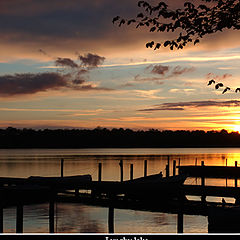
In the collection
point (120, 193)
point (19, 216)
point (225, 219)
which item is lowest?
point (19, 216)

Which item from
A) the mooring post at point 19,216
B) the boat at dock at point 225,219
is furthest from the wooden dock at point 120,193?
the boat at dock at point 225,219

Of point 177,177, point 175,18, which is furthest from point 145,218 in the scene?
point 175,18

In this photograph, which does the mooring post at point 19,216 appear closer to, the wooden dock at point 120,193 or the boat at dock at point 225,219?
the wooden dock at point 120,193

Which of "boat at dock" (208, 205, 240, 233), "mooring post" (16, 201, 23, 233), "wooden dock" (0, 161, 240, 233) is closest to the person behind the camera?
"boat at dock" (208, 205, 240, 233)

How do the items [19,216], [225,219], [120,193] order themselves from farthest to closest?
1. [120,193]
2. [19,216]
3. [225,219]

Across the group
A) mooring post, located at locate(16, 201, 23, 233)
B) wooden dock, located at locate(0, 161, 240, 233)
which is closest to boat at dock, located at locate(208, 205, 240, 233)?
wooden dock, located at locate(0, 161, 240, 233)

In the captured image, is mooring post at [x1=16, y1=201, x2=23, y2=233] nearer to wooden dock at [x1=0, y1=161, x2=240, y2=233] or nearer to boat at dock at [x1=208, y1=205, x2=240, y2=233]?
wooden dock at [x1=0, y1=161, x2=240, y2=233]

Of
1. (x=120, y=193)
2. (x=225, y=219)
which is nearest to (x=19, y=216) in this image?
(x=120, y=193)

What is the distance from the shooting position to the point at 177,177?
38.7 metres

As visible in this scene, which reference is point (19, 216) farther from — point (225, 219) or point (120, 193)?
point (225, 219)

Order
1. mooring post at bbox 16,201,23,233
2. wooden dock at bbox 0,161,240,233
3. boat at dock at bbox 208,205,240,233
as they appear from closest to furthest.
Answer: boat at dock at bbox 208,205,240,233
mooring post at bbox 16,201,23,233
wooden dock at bbox 0,161,240,233
